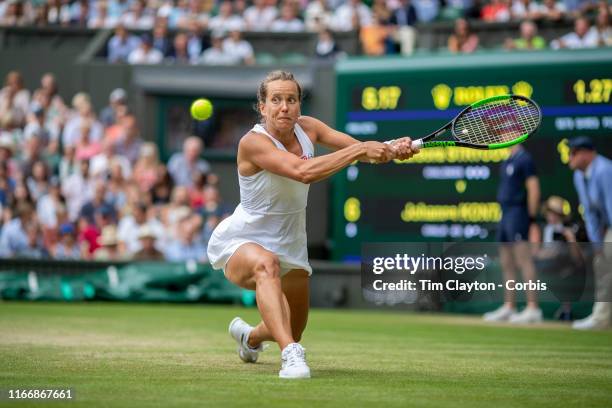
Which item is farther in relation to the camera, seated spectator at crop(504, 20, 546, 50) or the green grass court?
seated spectator at crop(504, 20, 546, 50)

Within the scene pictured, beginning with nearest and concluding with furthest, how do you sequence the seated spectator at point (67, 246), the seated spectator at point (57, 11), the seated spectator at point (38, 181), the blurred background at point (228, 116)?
1. the blurred background at point (228, 116)
2. the seated spectator at point (67, 246)
3. the seated spectator at point (38, 181)
4. the seated spectator at point (57, 11)

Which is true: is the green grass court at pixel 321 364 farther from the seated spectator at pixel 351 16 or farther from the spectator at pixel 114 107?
the seated spectator at pixel 351 16

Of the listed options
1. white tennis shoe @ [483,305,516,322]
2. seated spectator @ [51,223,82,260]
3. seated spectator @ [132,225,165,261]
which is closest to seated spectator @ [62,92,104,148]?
seated spectator @ [51,223,82,260]

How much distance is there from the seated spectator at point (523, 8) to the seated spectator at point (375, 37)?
2132 millimetres

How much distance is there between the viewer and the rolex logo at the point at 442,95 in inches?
617

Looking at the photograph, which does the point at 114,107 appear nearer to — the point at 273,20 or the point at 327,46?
the point at 273,20

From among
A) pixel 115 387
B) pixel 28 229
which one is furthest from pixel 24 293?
pixel 115 387

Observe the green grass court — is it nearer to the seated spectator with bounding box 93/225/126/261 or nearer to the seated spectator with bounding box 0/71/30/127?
the seated spectator with bounding box 93/225/126/261

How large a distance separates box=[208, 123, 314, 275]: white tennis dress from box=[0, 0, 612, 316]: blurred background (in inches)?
294

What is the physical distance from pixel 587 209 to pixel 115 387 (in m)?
8.40

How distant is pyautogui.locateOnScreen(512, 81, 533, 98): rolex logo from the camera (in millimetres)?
15125

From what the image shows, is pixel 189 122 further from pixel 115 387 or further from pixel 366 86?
pixel 115 387

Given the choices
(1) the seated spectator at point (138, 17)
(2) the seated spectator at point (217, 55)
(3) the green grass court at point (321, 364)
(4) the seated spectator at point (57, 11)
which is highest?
(4) the seated spectator at point (57, 11)

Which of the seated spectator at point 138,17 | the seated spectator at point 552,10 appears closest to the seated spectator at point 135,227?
the seated spectator at point 138,17
